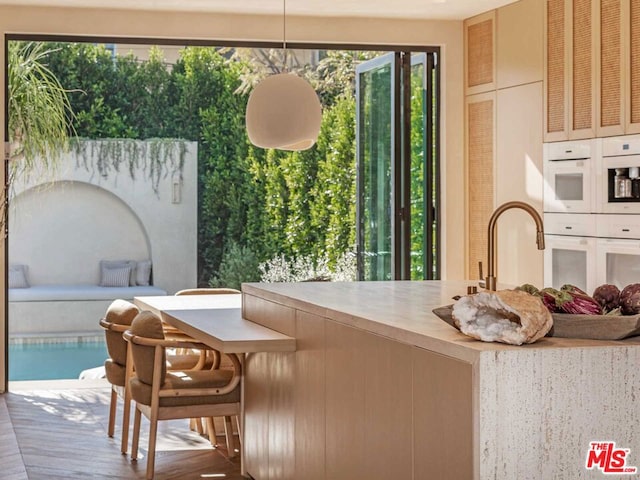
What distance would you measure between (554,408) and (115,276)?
10.3m

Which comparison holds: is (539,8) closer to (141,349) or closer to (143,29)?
(143,29)

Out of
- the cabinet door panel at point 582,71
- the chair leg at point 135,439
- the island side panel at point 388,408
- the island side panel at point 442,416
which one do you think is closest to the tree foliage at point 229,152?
the cabinet door panel at point 582,71

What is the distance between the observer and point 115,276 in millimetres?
12273

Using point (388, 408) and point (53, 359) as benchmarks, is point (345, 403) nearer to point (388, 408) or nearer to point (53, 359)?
point (388, 408)

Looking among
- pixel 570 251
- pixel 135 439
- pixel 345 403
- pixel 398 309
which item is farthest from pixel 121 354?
pixel 570 251

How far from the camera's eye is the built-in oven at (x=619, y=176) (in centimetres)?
557

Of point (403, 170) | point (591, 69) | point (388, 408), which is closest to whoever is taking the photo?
point (388, 408)

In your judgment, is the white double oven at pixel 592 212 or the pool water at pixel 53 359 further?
the pool water at pixel 53 359

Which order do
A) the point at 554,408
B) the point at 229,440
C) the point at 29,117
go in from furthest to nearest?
the point at 29,117 → the point at 229,440 → the point at 554,408

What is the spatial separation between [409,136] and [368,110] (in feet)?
1.43

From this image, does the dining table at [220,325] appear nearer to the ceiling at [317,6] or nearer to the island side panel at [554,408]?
the island side panel at [554,408]

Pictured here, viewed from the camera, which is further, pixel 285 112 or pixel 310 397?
pixel 285 112

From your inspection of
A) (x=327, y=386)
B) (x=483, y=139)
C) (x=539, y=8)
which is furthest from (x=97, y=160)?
(x=327, y=386)

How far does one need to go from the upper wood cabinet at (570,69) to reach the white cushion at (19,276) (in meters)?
7.61
